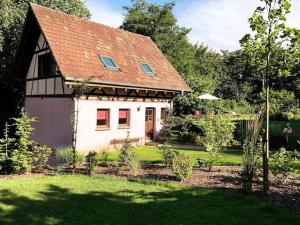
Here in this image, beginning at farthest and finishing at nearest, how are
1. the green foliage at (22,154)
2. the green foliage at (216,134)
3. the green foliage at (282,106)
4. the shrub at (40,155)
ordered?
the green foliage at (282,106) → the shrub at (40,155) → the green foliage at (216,134) → the green foliage at (22,154)

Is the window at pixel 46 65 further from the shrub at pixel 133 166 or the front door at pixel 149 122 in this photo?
the shrub at pixel 133 166

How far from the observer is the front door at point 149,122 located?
68.6 feet

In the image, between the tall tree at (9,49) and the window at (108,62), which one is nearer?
the window at (108,62)

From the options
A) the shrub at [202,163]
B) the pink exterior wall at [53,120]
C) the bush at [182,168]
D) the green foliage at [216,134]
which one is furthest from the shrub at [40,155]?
the green foliage at [216,134]

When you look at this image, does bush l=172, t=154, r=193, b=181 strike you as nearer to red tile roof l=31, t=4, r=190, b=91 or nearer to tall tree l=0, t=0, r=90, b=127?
red tile roof l=31, t=4, r=190, b=91

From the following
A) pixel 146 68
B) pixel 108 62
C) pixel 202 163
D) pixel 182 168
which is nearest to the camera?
pixel 182 168

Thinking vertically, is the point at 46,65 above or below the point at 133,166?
Result: above

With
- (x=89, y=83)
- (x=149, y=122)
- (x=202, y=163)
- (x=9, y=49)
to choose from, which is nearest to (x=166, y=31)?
(x=149, y=122)

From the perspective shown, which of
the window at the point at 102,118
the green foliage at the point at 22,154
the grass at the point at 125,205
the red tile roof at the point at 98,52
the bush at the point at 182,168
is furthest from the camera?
the window at the point at 102,118

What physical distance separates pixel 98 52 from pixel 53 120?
4397 mm

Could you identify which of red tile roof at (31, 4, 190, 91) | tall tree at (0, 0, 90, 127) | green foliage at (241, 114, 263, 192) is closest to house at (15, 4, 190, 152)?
red tile roof at (31, 4, 190, 91)

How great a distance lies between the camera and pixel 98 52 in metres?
18.7

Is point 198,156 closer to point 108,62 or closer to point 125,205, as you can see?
point 108,62

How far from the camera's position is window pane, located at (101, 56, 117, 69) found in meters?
18.3
